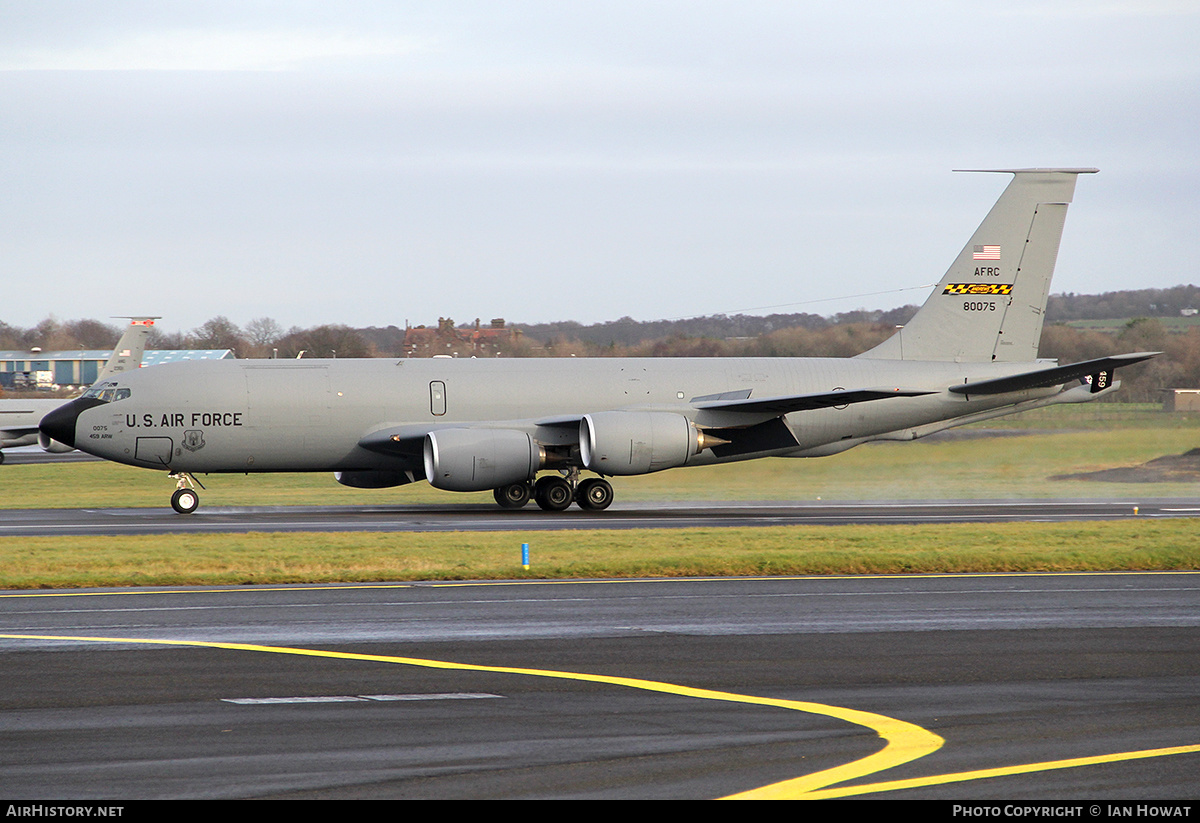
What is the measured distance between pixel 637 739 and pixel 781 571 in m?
11.2

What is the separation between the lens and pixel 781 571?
1939 cm

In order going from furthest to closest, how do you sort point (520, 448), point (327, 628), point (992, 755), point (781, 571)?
1. point (520, 448)
2. point (781, 571)
3. point (327, 628)
4. point (992, 755)

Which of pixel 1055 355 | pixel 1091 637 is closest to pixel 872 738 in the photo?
pixel 1091 637

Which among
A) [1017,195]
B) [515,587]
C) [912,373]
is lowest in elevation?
[515,587]

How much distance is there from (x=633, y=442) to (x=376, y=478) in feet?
23.7

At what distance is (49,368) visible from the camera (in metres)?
135

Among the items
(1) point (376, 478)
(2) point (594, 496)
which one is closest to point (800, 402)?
(2) point (594, 496)

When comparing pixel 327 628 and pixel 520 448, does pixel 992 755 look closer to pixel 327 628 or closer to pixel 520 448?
pixel 327 628

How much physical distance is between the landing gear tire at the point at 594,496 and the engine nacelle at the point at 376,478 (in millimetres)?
4428

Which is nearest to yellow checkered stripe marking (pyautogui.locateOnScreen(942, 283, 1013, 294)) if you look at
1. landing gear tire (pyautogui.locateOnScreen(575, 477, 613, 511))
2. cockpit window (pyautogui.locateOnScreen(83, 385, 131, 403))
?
landing gear tire (pyautogui.locateOnScreen(575, 477, 613, 511))

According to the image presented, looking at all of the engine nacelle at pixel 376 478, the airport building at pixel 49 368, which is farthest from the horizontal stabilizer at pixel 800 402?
the airport building at pixel 49 368

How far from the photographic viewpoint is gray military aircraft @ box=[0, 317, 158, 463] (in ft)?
174

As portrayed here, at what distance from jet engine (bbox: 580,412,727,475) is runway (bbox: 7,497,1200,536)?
50.8 inches

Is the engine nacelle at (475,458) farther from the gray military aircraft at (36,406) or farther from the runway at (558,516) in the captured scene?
the gray military aircraft at (36,406)
